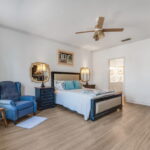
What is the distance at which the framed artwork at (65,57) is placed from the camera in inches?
203

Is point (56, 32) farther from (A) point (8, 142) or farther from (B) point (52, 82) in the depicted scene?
(A) point (8, 142)

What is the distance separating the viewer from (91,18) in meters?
3.00

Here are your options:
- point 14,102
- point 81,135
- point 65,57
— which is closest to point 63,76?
point 65,57

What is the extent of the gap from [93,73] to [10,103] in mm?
5022

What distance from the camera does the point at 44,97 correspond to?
13.3 ft

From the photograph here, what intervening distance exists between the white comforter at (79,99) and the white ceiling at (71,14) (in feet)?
7.09

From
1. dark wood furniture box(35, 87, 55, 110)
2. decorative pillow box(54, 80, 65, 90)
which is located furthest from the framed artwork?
dark wood furniture box(35, 87, 55, 110)

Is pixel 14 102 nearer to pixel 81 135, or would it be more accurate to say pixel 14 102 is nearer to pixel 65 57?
pixel 81 135

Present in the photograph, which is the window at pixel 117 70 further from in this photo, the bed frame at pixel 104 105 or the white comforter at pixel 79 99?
the white comforter at pixel 79 99

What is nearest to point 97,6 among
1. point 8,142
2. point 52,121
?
point 52,121

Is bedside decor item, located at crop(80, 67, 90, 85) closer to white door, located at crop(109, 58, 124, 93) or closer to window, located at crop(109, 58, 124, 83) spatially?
white door, located at crop(109, 58, 124, 93)

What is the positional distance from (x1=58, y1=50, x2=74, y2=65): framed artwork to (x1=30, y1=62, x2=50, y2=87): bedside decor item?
0.87 meters

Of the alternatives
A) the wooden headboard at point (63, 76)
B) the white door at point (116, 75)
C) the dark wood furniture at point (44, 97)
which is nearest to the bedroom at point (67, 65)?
the wooden headboard at point (63, 76)

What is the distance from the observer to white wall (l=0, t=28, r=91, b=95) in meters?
3.59
